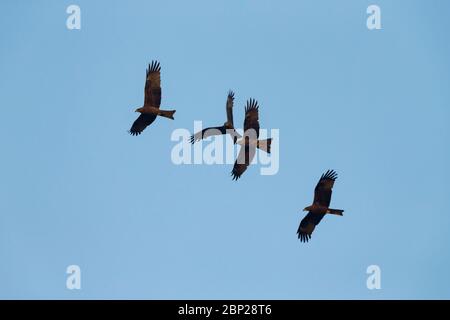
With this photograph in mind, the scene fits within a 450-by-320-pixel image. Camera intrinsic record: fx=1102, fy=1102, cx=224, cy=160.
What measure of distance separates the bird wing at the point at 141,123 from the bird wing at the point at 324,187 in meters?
5.22

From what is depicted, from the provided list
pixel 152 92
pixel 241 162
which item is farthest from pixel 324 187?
pixel 152 92

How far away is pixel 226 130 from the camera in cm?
3222

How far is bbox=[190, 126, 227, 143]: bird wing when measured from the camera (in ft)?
107

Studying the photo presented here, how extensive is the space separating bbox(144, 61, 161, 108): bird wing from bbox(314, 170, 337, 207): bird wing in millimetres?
5121

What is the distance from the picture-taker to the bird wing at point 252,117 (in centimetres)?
3083

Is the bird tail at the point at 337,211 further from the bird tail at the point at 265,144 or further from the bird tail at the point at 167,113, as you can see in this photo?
the bird tail at the point at 167,113

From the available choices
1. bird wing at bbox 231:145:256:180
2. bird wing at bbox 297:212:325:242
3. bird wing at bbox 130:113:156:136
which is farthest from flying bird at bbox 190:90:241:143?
bird wing at bbox 297:212:325:242

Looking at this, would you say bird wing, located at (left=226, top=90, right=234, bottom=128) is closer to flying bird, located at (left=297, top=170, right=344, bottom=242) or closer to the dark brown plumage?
the dark brown plumage
